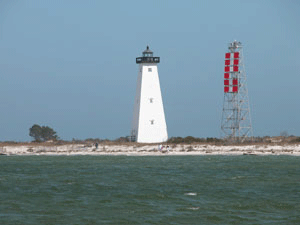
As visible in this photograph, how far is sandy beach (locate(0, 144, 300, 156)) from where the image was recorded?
61034 mm

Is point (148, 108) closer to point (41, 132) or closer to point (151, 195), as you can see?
point (41, 132)

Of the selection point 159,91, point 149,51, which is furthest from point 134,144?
point 149,51

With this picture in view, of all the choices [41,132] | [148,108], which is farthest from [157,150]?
[41,132]

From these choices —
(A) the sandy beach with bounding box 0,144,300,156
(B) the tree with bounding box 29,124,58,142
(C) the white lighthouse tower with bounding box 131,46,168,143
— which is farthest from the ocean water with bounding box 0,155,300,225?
(B) the tree with bounding box 29,124,58,142

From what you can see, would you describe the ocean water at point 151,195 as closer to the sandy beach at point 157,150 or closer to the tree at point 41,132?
the sandy beach at point 157,150

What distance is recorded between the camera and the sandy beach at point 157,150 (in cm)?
6103

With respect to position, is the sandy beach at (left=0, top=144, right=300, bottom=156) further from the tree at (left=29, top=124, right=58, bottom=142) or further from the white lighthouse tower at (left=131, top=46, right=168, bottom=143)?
the tree at (left=29, top=124, right=58, bottom=142)

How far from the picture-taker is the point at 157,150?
62.5 m

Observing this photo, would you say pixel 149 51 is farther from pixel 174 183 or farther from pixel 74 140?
pixel 174 183

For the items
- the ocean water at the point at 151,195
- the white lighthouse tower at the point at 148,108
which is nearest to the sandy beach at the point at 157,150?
the white lighthouse tower at the point at 148,108

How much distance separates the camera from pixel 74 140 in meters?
77.2

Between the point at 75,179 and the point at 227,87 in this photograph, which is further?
the point at 227,87

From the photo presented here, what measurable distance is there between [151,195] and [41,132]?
66160 millimetres

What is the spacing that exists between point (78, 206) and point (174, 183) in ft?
31.5
